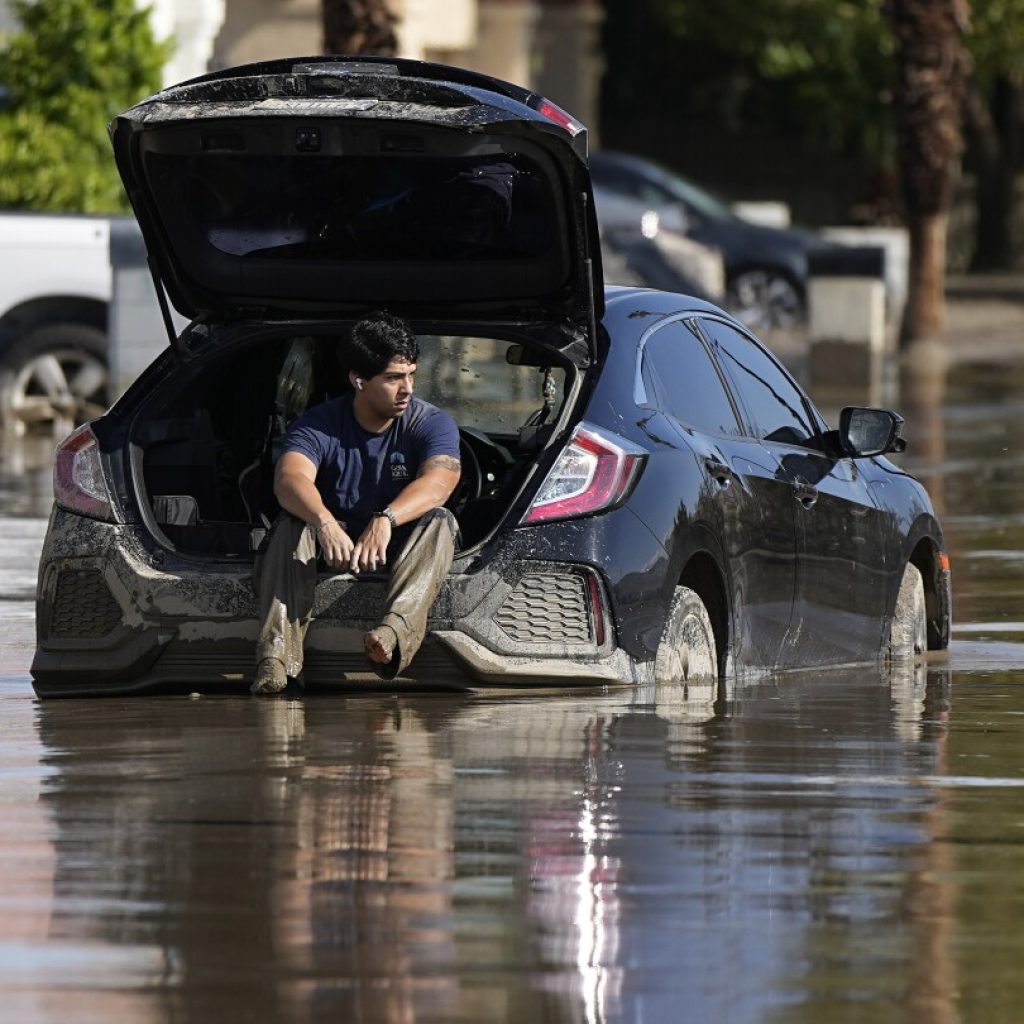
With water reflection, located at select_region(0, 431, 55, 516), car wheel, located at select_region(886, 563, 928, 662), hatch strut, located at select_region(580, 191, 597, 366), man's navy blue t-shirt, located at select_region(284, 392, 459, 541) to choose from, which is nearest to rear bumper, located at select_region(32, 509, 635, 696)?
man's navy blue t-shirt, located at select_region(284, 392, 459, 541)

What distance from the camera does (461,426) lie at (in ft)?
32.8

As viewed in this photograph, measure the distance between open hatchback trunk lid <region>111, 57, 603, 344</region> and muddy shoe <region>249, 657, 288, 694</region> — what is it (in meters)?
1.33

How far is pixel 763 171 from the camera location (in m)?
52.4

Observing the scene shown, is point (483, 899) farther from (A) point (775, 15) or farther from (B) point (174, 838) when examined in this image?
(A) point (775, 15)

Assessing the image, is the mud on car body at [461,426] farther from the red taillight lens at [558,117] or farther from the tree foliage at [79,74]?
the tree foliage at [79,74]

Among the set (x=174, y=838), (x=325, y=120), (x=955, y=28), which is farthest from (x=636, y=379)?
(x=955, y=28)

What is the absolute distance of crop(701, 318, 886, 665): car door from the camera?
9938 mm

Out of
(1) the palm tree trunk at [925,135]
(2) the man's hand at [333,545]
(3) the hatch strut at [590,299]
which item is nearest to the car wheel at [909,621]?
(3) the hatch strut at [590,299]

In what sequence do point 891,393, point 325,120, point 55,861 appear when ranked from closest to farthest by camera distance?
point 55,861
point 325,120
point 891,393

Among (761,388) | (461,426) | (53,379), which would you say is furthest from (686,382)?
(53,379)

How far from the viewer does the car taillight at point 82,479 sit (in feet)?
29.6

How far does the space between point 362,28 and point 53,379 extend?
4.87 m

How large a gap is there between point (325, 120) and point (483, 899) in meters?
3.33

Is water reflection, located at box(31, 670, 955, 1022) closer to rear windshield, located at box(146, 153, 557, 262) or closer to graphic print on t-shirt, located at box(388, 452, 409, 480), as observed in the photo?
graphic print on t-shirt, located at box(388, 452, 409, 480)
